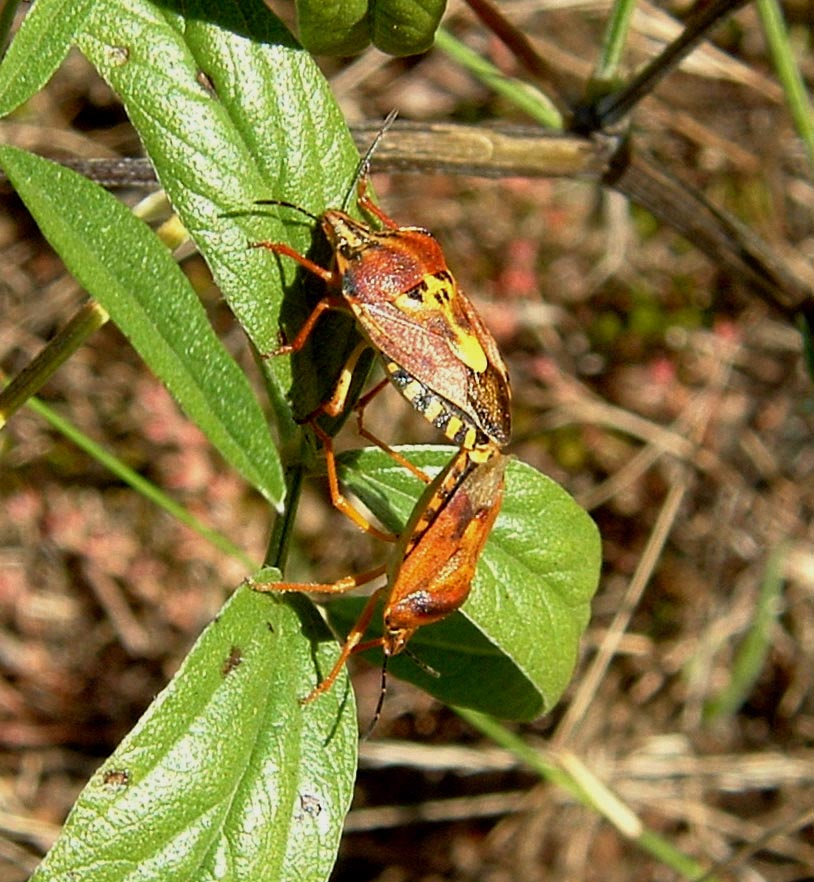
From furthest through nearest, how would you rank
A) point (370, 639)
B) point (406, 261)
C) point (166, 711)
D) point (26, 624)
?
1. point (26, 624)
2. point (370, 639)
3. point (406, 261)
4. point (166, 711)

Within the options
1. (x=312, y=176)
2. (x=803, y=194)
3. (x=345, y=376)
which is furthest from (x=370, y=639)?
(x=803, y=194)

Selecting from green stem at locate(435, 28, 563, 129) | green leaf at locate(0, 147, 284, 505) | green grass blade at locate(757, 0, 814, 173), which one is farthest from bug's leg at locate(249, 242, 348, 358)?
green grass blade at locate(757, 0, 814, 173)

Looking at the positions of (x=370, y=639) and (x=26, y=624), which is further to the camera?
(x=26, y=624)

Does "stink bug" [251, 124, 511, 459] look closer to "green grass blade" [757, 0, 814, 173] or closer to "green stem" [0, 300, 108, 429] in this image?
"green stem" [0, 300, 108, 429]

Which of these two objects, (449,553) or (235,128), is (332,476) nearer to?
(449,553)

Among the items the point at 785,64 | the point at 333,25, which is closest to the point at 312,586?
the point at 333,25

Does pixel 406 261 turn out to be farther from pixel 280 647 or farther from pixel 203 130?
pixel 280 647
